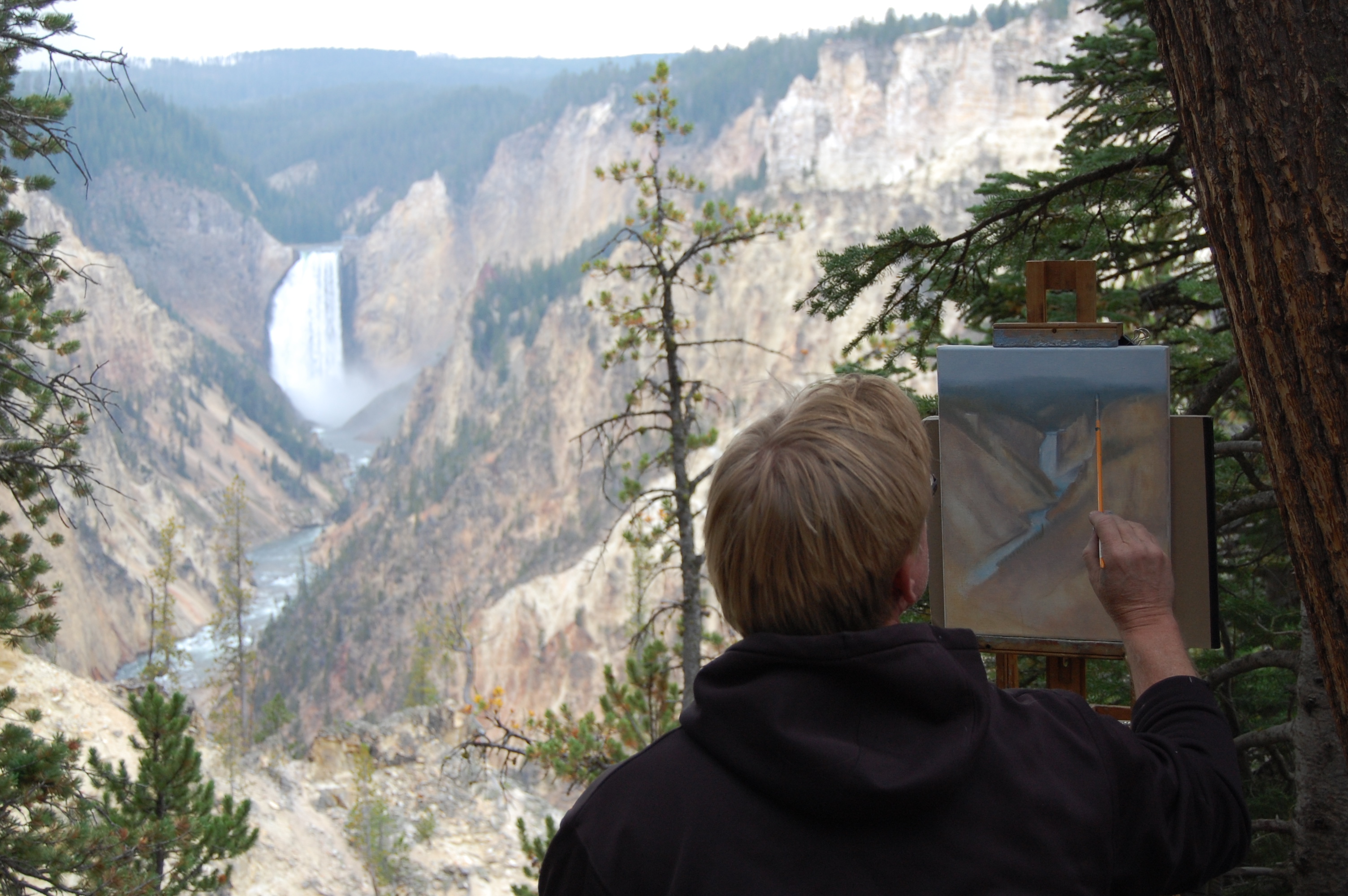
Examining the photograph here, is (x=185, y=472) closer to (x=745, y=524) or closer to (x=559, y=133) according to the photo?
(x=559, y=133)

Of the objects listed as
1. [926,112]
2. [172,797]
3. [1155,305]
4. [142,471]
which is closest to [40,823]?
[172,797]

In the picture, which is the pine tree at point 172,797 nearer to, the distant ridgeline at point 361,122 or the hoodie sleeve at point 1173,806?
the hoodie sleeve at point 1173,806

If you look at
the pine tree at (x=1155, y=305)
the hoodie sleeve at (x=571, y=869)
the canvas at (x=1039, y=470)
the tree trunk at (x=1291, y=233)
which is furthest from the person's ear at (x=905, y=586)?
the pine tree at (x=1155, y=305)

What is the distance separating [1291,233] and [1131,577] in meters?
0.56

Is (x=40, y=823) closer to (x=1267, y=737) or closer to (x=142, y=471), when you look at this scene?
(x=1267, y=737)

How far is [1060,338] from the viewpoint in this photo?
206 cm

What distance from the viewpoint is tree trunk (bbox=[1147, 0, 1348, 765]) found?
1377 mm

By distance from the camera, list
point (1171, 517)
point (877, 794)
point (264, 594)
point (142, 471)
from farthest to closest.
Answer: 1. point (264, 594)
2. point (142, 471)
3. point (1171, 517)
4. point (877, 794)

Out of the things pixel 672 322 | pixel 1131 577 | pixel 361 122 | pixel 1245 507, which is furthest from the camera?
pixel 361 122

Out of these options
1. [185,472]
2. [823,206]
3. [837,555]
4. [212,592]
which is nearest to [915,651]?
[837,555]

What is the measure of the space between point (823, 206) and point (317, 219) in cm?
6953

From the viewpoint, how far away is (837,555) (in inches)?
45.6

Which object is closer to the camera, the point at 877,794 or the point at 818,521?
the point at 877,794

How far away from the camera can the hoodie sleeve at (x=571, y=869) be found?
113 cm
